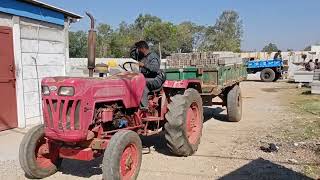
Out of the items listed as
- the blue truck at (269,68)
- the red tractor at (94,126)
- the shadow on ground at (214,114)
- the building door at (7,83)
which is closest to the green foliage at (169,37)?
the blue truck at (269,68)

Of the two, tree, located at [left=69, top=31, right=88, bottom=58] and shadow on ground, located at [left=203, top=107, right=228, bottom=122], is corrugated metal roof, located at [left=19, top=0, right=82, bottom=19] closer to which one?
shadow on ground, located at [left=203, top=107, right=228, bottom=122]

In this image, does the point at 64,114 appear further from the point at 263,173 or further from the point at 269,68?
the point at 269,68

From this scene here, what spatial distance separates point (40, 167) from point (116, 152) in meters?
1.45

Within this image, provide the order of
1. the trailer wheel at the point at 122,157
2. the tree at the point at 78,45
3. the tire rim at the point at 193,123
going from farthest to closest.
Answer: the tree at the point at 78,45 → the tire rim at the point at 193,123 → the trailer wheel at the point at 122,157

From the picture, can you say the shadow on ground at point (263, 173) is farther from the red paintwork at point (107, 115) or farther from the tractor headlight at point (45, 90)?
the tractor headlight at point (45, 90)

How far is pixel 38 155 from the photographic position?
599 centimetres

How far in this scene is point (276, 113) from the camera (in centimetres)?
1284

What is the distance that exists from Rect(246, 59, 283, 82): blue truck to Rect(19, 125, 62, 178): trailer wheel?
24.6 m

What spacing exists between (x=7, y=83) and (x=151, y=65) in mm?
4202

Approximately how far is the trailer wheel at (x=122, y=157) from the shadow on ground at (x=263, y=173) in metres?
1.33

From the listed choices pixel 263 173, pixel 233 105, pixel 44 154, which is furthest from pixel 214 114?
pixel 44 154

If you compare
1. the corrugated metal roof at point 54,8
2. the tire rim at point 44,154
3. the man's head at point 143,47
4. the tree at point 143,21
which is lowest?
the tire rim at point 44,154

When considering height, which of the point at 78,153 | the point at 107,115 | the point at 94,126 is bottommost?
the point at 78,153

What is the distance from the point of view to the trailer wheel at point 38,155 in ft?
18.8
